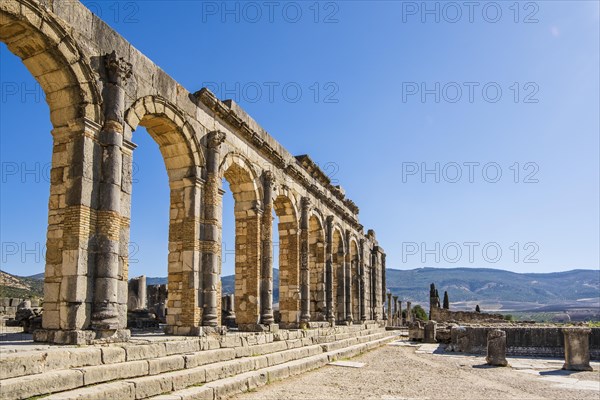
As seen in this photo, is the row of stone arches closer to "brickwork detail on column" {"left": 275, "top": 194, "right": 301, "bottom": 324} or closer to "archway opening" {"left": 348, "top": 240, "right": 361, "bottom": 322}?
"brickwork detail on column" {"left": 275, "top": 194, "right": 301, "bottom": 324}

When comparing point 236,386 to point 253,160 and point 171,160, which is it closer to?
point 171,160

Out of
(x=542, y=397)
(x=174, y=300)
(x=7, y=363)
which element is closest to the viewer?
(x=7, y=363)

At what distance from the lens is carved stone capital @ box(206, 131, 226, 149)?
11.9 metres

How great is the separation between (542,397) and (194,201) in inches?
307

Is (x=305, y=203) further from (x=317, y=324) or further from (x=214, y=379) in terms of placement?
(x=214, y=379)

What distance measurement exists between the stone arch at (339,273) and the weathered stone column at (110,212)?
14659 mm

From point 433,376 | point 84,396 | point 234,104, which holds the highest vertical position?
point 234,104

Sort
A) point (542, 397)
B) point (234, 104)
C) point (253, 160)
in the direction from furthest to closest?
1. point (253, 160)
2. point (234, 104)
3. point (542, 397)

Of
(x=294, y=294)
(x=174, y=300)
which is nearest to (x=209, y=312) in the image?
(x=174, y=300)

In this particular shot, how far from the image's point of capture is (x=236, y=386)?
885 cm

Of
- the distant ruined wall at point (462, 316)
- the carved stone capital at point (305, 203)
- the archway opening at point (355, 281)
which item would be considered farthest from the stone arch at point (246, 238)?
the distant ruined wall at point (462, 316)

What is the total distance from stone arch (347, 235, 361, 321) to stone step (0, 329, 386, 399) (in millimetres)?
13130

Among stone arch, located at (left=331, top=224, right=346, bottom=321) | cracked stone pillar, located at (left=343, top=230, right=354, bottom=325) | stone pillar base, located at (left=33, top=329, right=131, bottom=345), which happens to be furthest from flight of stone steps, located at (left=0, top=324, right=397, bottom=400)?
cracked stone pillar, located at (left=343, top=230, right=354, bottom=325)

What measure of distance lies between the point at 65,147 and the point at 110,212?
127 cm
